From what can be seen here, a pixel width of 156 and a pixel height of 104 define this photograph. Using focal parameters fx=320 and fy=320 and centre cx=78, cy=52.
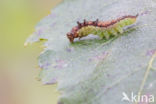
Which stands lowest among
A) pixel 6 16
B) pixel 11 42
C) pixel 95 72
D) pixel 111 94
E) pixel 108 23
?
pixel 111 94

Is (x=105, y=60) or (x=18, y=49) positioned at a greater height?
(x=18, y=49)

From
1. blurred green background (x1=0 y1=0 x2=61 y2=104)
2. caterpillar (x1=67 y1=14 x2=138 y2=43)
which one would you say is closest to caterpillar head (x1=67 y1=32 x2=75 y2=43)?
caterpillar (x1=67 y1=14 x2=138 y2=43)

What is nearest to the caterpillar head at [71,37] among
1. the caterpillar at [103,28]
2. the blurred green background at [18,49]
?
the caterpillar at [103,28]

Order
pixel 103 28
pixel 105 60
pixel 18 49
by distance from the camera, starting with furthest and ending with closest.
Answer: pixel 18 49, pixel 103 28, pixel 105 60

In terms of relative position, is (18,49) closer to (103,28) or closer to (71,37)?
(71,37)

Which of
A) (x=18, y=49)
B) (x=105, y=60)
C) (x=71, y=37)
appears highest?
(x=18, y=49)

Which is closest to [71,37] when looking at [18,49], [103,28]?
[103,28]

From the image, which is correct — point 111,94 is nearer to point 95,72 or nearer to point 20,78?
point 95,72

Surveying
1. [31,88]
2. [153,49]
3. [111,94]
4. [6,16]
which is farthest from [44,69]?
[6,16]
